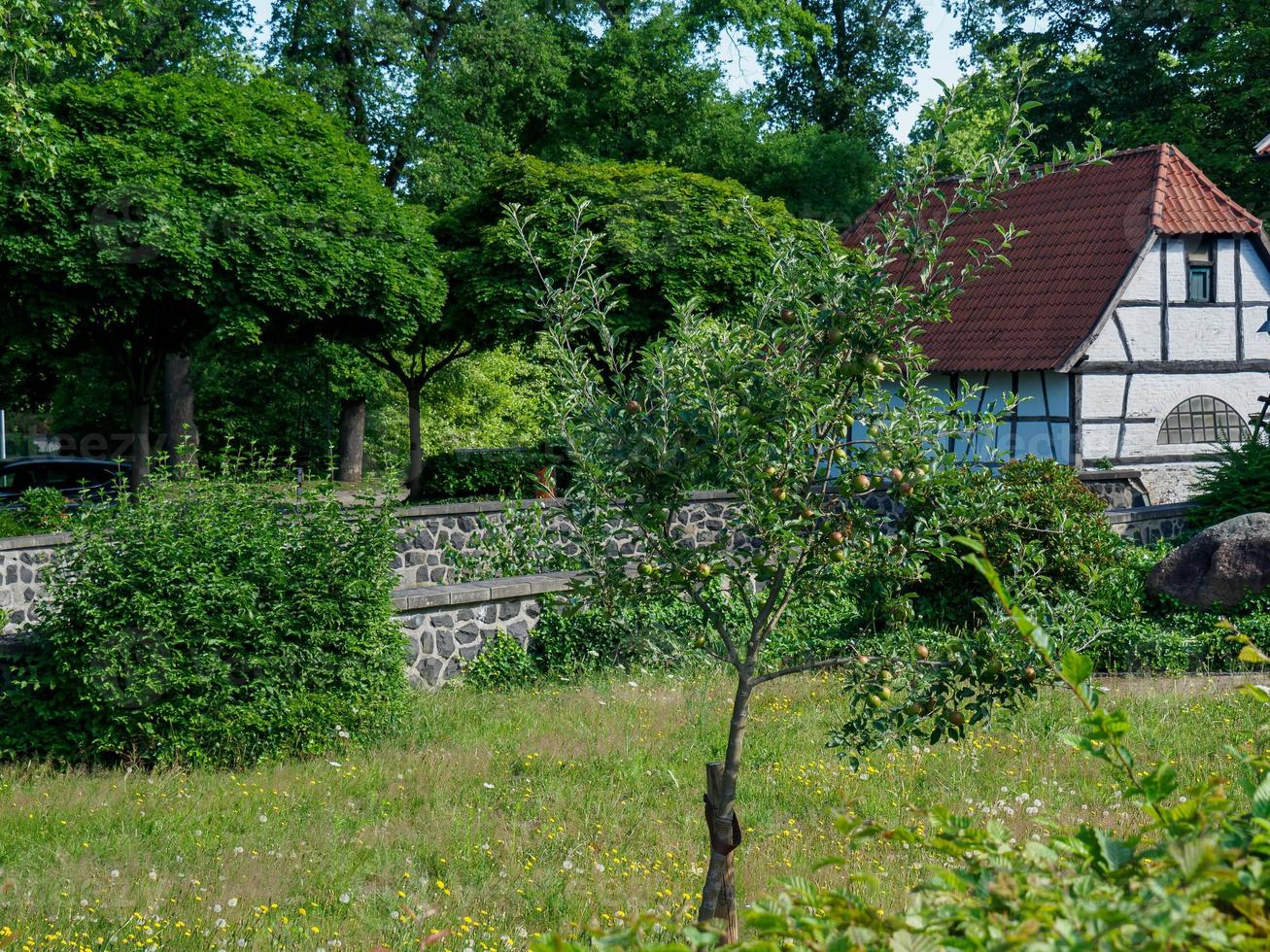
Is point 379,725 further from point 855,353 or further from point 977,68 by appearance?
point 977,68

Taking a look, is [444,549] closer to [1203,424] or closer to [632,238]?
[632,238]

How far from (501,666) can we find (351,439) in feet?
61.8

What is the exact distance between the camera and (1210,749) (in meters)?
8.35

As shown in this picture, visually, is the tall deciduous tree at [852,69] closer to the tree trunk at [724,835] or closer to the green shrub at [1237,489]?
the green shrub at [1237,489]

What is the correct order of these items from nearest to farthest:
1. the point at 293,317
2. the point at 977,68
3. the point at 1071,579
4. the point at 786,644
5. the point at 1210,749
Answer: the point at 1210,749
the point at 786,644
the point at 1071,579
the point at 293,317
the point at 977,68

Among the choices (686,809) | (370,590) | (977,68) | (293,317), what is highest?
(977,68)

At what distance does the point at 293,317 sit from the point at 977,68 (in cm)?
2559

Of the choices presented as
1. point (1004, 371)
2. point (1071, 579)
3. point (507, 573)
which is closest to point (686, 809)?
point (507, 573)

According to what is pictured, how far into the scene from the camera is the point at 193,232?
A: 1673cm

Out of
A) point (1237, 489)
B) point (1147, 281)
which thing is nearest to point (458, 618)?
point (1237, 489)

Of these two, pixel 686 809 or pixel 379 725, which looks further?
pixel 379 725

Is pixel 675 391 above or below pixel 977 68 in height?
below

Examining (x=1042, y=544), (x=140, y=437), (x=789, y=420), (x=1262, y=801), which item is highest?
(x=140, y=437)

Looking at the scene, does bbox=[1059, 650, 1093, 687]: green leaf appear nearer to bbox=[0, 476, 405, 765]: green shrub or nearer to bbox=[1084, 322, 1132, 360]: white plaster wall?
bbox=[0, 476, 405, 765]: green shrub
